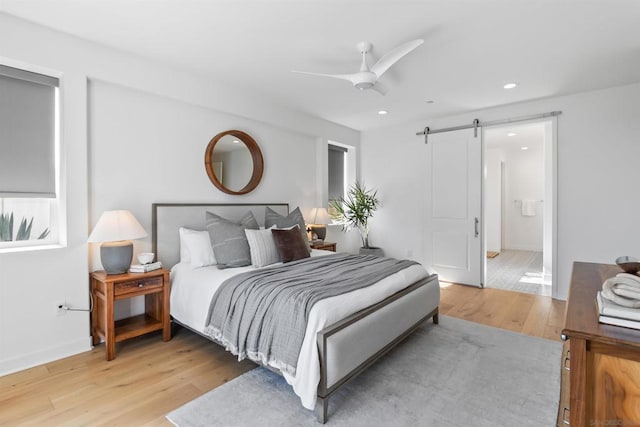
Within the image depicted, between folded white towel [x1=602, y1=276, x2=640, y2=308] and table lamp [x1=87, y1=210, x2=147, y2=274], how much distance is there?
302 centimetres

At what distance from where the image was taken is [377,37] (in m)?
2.62

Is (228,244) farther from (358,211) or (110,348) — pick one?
(358,211)

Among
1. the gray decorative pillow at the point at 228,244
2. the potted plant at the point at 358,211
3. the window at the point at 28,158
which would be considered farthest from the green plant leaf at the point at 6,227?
the potted plant at the point at 358,211

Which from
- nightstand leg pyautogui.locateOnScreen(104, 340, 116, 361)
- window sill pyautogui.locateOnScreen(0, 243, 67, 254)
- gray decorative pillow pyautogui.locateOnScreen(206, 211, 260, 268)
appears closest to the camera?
window sill pyautogui.locateOnScreen(0, 243, 67, 254)

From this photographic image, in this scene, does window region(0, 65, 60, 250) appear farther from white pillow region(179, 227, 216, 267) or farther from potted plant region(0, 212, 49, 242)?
white pillow region(179, 227, 216, 267)

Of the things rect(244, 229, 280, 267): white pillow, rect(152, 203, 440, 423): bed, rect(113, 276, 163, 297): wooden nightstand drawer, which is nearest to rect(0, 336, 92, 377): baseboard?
rect(113, 276, 163, 297): wooden nightstand drawer

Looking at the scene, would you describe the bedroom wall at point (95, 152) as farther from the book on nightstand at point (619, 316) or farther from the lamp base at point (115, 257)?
the book on nightstand at point (619, 316)

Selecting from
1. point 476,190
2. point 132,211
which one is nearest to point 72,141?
point 132,211

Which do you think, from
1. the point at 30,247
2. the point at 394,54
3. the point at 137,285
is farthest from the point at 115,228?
the point at 394,54

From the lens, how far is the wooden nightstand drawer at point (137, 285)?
2.57 metres

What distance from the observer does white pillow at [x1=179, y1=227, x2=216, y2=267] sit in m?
3.06

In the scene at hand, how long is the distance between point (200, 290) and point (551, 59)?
3.90 meters

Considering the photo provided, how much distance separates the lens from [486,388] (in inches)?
84.4

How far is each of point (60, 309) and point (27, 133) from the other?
1.43 meters
